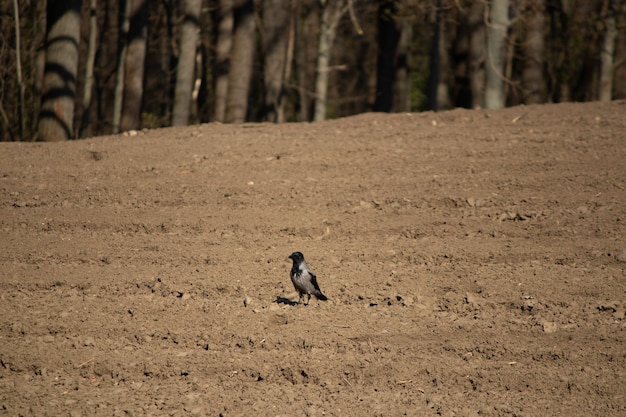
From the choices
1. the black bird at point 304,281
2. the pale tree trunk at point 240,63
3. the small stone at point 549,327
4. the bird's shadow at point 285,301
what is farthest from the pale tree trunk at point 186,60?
the small stone at point 549,327

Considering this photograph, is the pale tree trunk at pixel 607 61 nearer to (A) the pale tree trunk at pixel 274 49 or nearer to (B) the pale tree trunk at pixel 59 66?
(A) the pale tree trunk at pixel 274 49

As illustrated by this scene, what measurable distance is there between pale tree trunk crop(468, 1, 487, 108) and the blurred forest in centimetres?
3

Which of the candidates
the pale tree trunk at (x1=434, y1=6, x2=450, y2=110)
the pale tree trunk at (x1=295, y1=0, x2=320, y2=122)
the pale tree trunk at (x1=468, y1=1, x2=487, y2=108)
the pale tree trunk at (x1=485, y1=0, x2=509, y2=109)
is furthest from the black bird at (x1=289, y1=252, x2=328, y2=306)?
the pale tree trunk at (x1=295, y1=0, x2=320, y2=122)

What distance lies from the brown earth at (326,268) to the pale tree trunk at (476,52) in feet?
11.4

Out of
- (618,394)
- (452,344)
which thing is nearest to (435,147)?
(452,344)

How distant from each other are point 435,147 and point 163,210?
381 cm

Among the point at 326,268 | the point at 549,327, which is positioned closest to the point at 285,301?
the point at 326,268

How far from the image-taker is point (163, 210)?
9562 millimetres

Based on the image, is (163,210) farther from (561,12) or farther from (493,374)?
(561,12)

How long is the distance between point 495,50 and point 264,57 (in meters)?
7.05

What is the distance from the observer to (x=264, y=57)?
1866 centimetres

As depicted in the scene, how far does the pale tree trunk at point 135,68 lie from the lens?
648 inches

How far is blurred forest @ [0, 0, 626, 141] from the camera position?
43.0ft

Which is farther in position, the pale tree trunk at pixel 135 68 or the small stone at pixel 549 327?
the pale tree trunk at pixel 135 68
